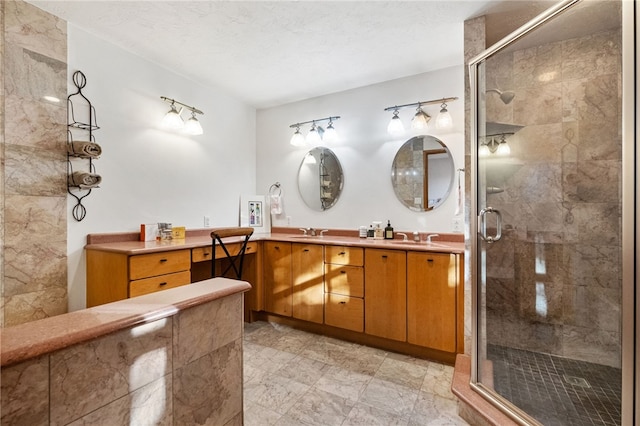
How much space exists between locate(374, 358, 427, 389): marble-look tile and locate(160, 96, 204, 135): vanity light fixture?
2.80 metres

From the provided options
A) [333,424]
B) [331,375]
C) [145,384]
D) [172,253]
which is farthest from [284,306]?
[145,384]

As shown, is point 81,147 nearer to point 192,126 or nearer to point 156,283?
point 192,126

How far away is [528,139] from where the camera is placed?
7.49ft

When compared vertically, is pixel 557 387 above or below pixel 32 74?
below

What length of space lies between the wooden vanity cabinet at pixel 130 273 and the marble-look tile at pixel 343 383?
4.33 ft

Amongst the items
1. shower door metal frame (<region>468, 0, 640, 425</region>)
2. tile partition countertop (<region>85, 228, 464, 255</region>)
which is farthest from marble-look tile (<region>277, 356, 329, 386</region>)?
shower door metal frame (<region>468, 0, 640, 425</region>)

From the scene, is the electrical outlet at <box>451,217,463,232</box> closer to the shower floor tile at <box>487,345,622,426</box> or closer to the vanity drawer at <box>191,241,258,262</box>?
the shower floor tile at <box>487,345,622,426</box>

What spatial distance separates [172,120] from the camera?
9.33 feet

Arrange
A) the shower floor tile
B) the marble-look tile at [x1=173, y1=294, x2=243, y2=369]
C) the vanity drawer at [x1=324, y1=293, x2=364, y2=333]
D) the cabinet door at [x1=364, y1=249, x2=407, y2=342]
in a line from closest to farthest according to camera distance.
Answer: the marble-look tile at [x1=173, y1=294, x2=243, y2=369] → the shower floor tile → the cabinet door at [x1=364, y1=249, x2=407, y2=342] → the vanity drawer at [x1=324, y1=293, x2=364, y2=333]

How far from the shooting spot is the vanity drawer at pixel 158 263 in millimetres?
2037

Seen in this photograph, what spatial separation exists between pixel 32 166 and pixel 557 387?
12.1 feet

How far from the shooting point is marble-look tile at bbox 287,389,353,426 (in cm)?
171

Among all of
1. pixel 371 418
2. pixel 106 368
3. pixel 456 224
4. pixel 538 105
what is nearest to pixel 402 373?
pixel 371 418

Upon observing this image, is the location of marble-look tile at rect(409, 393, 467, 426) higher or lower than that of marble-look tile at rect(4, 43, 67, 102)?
lower
